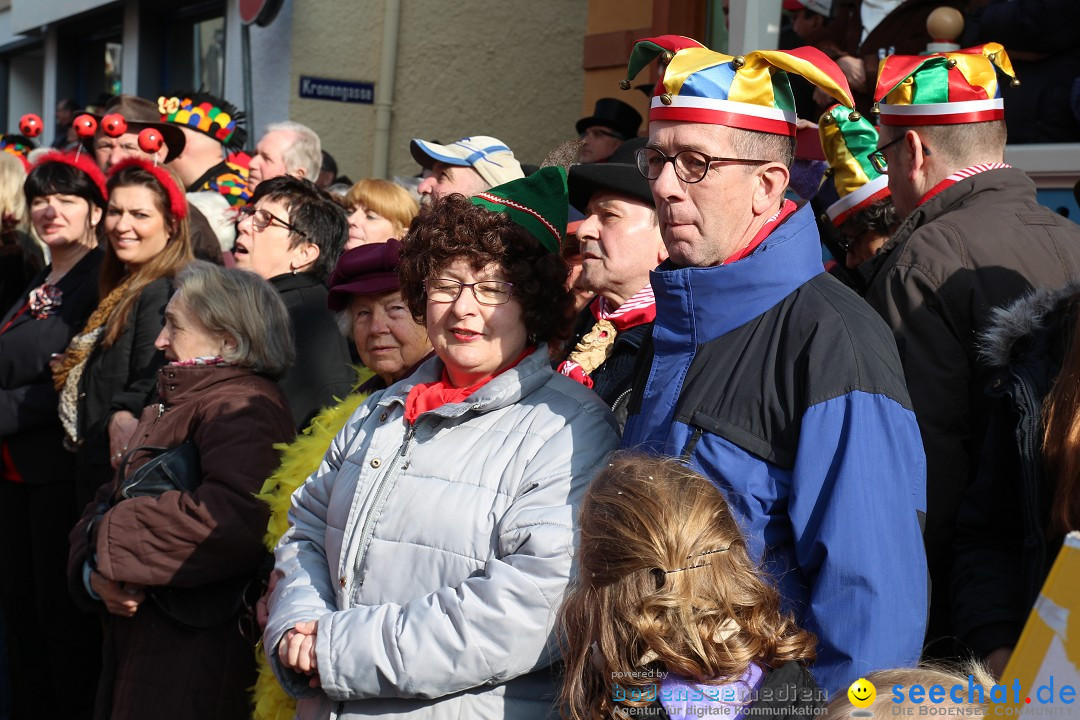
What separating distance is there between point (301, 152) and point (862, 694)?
562 centimetres

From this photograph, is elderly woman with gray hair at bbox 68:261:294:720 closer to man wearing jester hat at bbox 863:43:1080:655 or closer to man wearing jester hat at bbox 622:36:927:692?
man wearing jester hat at bbox 622:36:927:692

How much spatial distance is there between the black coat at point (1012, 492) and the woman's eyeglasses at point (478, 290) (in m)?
1.10

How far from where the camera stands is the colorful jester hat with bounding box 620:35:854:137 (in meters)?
2.39

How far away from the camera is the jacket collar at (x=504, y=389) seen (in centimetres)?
267

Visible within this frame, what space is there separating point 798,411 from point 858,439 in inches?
5.1

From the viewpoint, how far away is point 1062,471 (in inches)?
91.5

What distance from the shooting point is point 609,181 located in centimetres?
340

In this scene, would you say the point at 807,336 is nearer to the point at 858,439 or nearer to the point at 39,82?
the point at 858,439

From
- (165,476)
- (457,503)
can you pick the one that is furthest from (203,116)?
(457,503)

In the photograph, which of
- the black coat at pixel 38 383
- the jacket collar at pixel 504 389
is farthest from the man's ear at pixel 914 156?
the black coat at pixel 38 383

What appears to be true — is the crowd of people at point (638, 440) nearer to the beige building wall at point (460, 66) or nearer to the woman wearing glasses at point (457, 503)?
the woman wearing glasses at point (457, 503)

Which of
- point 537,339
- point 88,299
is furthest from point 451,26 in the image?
point 537,339

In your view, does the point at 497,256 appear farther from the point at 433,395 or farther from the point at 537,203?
the point at 433,395

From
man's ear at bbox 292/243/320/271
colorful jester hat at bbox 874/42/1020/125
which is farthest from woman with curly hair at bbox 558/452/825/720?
man's ear at bbox 292/243/320/271
